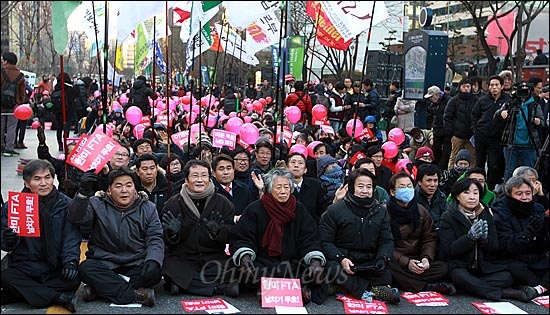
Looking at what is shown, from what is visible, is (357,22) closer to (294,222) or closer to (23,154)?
(294,222)

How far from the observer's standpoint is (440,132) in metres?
10.0

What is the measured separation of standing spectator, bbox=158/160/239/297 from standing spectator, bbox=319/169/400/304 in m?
0.79

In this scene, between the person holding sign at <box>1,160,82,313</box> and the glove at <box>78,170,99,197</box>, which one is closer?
the person holding sign at <box>1,160,82,313</box>

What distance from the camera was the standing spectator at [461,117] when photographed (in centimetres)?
945

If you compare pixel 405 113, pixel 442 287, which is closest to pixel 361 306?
pixel 442 287

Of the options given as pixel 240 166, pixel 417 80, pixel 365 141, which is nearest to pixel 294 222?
pixel 240 166

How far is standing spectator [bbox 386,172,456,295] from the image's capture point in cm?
534

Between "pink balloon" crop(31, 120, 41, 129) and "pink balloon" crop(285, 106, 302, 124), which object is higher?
"pink balloon" crop(285, 106, 302, 124)

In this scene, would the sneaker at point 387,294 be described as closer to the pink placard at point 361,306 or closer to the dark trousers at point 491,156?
the pink placard at point 361,306

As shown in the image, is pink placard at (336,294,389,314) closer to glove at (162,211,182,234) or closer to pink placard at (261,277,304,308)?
pink placard at (261,277,304,308)

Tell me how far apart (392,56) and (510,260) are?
1537cm

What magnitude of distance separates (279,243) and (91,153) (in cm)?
158

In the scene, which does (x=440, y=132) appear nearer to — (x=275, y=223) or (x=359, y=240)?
(x=359, y=240)

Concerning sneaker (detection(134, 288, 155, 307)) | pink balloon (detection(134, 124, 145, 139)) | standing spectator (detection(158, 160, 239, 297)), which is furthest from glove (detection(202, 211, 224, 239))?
pink balloon (detection(134, 124, 145, 139))
